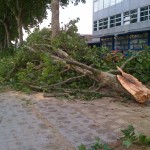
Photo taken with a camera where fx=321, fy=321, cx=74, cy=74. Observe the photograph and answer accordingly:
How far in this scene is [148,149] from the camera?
4.20 meters

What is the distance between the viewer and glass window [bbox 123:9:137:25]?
117ft

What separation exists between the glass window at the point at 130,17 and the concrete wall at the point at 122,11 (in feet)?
1.47

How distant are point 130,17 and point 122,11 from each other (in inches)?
79.7

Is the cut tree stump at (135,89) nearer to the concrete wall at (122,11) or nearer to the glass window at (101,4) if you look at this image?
the concrete wall at (122,11)

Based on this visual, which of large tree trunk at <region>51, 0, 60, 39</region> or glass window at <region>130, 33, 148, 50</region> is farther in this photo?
glass window at <region>130, 33, 148, 50</region>

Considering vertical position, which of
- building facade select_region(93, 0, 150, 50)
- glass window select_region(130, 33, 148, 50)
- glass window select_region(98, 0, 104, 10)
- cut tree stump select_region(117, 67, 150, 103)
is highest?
glass window select_region(98, 0, 104, 10)

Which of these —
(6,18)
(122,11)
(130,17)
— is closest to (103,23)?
(122,11)

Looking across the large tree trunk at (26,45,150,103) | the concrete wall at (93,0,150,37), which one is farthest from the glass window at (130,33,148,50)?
the large tree trunk at (26,45,150,103)

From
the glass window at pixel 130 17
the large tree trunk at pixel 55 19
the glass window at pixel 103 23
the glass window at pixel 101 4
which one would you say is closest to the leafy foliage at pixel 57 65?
the large tree trunk at pixel 55 19

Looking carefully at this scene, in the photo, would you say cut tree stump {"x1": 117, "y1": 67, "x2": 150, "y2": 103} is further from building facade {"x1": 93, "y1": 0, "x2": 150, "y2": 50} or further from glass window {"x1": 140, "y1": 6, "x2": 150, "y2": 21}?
glass window {"x1": 140, "y1": 6, "x2": 150, "y2": 21}

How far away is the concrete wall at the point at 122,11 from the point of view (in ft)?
111

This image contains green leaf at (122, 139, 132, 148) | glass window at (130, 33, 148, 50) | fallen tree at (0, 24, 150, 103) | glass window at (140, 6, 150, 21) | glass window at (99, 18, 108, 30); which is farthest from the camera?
glass window at (99, 18, 108, 30)

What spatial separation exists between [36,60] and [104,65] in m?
2.46

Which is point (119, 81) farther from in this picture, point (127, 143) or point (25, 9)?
point (25, 9)
